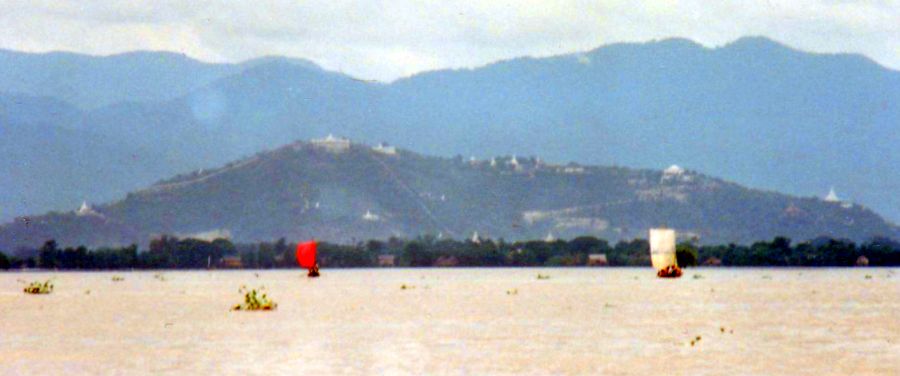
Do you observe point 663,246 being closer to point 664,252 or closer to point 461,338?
point 664,252

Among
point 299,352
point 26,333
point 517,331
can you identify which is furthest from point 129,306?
point 299,352

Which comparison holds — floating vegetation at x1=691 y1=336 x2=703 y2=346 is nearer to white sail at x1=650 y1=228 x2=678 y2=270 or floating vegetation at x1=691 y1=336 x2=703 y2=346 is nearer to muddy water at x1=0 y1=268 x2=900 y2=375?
muddy water at x1=0 y1=268 x2=900 y2=375

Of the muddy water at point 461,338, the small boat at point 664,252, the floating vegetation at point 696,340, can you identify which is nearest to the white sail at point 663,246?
the small boat at point 664,252

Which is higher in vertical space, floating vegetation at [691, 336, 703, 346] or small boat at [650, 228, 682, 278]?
small boat at [650, 228, 682, 278]

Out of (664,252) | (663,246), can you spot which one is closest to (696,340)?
(663,246)

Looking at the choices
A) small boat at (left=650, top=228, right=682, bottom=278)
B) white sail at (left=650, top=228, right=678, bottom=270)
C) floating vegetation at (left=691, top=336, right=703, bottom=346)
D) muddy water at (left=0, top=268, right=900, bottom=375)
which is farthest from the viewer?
small boat at (left=650, top=228, right=682, bottom=278)

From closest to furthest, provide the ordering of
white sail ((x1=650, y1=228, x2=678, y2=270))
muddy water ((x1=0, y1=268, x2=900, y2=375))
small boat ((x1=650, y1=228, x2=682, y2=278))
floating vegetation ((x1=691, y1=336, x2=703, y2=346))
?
1. muddy water ((x1=0, y1=268, x2=900, y2=375))
2. floating vegetation ((x1=691, y1=336, x2=703, y2=346))
3. white sail ((x1=650, y1=228, x2=678, y2=270))
4. small boat ((x1=650, y1=228, x2=682, y2=278))

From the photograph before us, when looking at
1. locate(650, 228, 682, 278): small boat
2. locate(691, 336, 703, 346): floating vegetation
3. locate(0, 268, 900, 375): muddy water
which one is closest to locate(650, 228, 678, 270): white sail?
locate(650, 228, 682, 278): small boat
